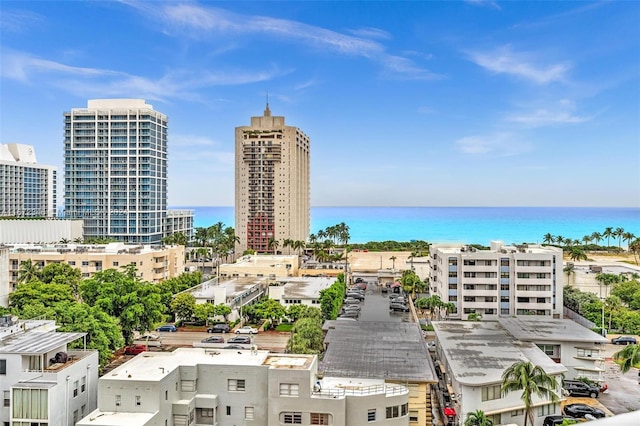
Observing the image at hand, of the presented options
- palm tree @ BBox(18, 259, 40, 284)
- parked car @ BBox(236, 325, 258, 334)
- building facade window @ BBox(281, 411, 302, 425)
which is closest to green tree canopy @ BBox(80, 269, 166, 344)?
parked car @ BBox(236, 325, 258, 334)

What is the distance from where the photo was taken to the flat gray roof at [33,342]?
13.4m

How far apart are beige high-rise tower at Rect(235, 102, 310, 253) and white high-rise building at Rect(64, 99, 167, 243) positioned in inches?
448

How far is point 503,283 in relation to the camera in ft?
97.3

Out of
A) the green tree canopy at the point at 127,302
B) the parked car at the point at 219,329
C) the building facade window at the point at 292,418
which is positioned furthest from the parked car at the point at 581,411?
the green tree canopy at the point at 127,302

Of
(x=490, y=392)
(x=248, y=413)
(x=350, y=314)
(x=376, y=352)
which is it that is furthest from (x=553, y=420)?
(x=350, y=314)

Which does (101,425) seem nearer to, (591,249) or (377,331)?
(377,331)

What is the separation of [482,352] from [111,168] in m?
55.0

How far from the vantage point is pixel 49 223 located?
52344mm

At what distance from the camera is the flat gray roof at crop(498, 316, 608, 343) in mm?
20655

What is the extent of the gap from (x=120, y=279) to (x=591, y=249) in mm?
64718

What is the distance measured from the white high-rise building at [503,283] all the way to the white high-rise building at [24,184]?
60.0 metres

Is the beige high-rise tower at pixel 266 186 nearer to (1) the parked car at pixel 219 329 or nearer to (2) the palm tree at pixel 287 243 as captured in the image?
(2) the palm tree at pixel 287 243

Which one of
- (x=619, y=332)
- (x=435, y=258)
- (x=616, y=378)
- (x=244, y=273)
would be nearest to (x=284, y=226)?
(x=244, y=273)

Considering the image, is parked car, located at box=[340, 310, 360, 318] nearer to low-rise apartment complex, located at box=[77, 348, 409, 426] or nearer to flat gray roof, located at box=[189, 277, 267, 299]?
flat gray roof, located at box=[189, 277, 267, 299]
